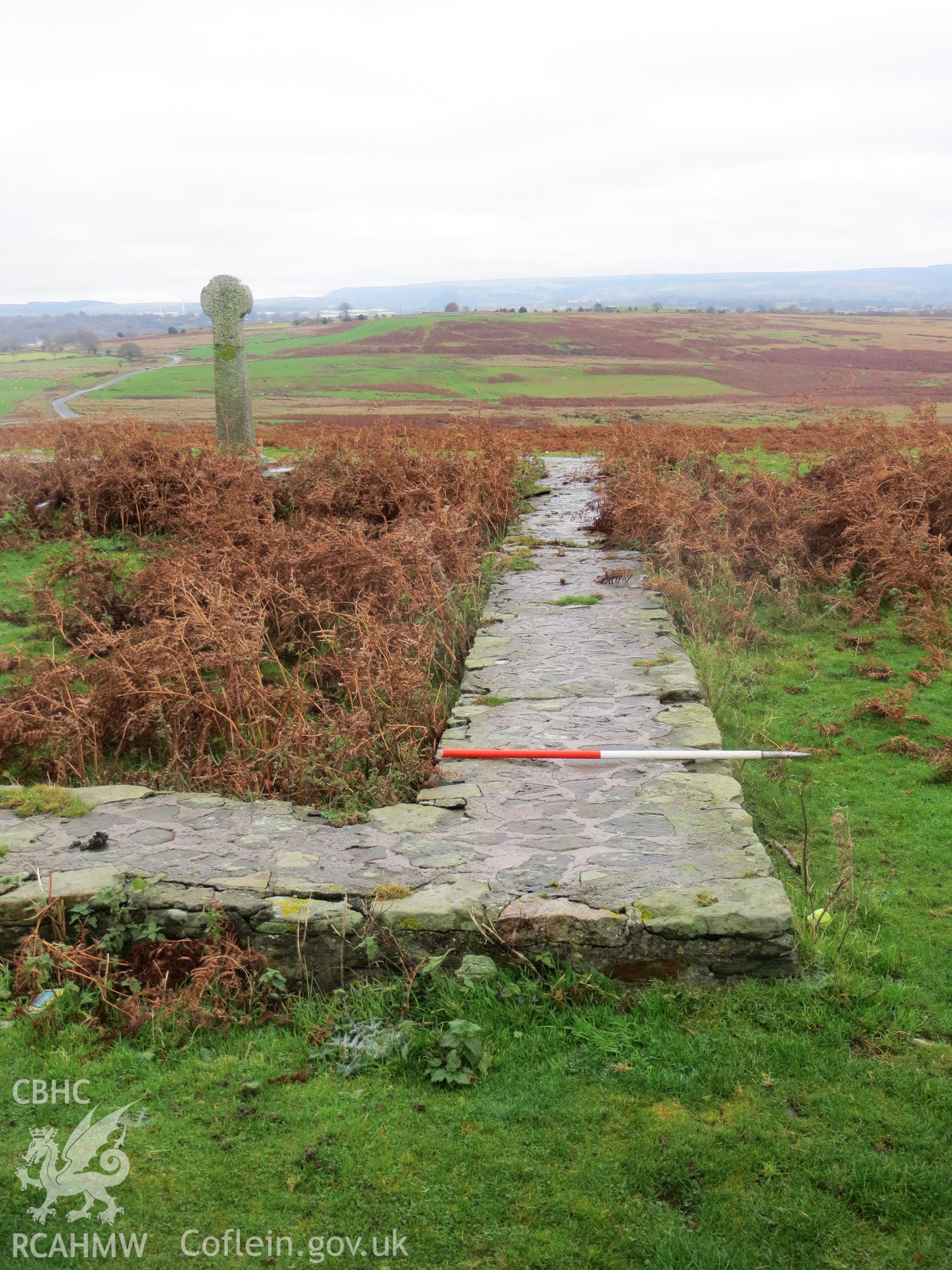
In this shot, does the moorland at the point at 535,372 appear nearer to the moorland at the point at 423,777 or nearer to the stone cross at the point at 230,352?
the stone cross at the point at 230,352

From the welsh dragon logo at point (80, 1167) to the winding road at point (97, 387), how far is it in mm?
18633

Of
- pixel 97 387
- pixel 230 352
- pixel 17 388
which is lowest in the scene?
pixel 230 352

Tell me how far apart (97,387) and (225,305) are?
24.5 metres

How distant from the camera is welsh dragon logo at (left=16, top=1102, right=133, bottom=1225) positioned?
120 inches

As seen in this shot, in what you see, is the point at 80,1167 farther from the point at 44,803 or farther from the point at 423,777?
the point at 423,777

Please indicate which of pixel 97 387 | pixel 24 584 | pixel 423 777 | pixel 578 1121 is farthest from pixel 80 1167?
pixel 97 387

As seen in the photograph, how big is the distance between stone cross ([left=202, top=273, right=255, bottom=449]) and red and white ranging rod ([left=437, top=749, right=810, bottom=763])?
31.4 feet

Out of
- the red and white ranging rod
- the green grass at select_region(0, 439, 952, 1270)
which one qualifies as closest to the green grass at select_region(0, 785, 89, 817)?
the green grass at select_region(0, 439, 952, 1270)

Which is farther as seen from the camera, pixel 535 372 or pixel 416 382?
pixel 535 372

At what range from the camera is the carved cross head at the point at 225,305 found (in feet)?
46.3

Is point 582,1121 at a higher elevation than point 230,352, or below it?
below

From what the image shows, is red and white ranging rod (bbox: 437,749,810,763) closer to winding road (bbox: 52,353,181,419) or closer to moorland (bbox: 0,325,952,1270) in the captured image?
moorland (bbox: 0,325,952,1270)

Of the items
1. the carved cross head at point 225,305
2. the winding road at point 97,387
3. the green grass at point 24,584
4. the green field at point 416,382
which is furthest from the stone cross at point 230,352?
the green field at point 416,382

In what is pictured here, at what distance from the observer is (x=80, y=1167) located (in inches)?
127
